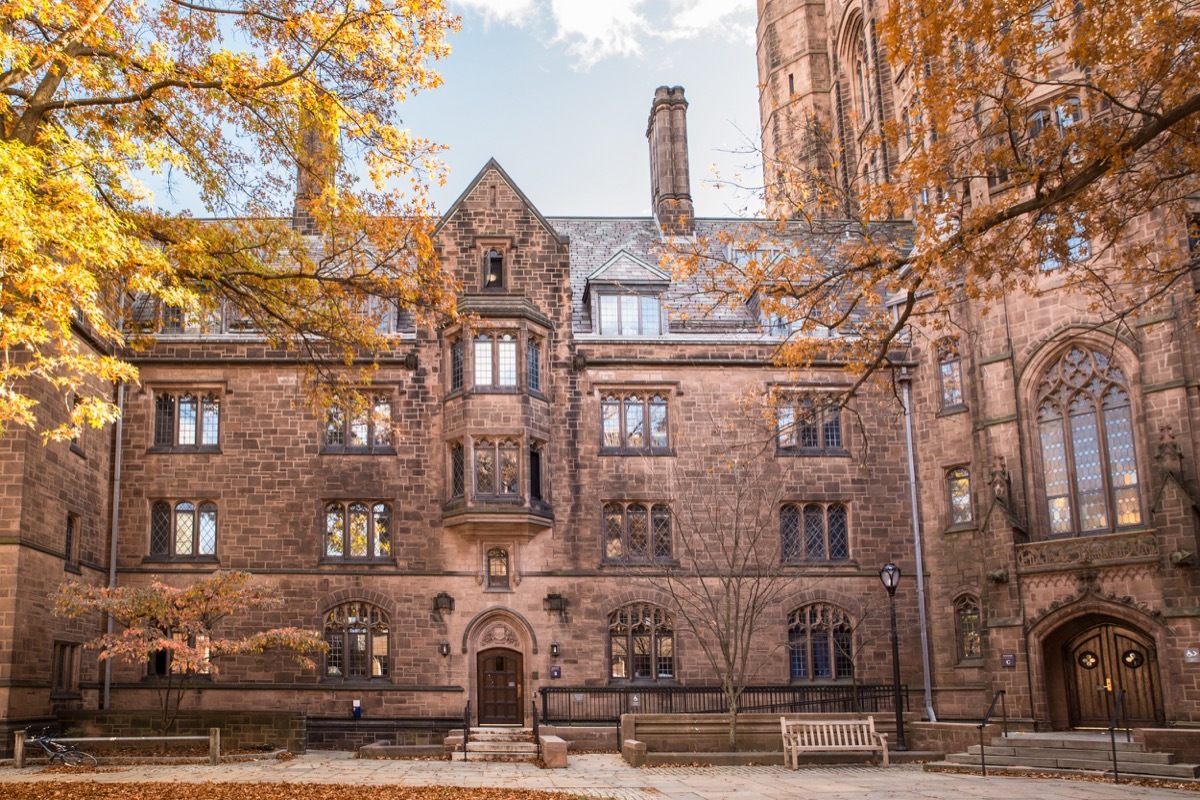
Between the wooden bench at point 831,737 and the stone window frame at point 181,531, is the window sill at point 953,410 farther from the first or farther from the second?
the stone window frame at point 181,531

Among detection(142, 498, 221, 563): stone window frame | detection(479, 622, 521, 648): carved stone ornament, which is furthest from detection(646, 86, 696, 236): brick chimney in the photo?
detection(142, 498, 221, 563): stone window frame

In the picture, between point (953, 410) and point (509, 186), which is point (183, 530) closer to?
point (509, 186)

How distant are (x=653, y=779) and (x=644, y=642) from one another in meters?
11.1

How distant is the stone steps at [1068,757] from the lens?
1977 cm

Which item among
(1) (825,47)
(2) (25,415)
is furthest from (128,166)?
(1) (825,47)

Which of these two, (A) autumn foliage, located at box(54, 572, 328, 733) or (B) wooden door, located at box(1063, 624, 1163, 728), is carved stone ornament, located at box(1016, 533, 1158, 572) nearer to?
(B) wooden door, located at box(1063, 624, 1163, 728)

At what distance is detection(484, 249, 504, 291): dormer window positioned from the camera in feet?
102

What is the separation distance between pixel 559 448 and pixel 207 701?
10.6 metres

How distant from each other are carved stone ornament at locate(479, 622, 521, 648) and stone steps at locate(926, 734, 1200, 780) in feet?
37.4

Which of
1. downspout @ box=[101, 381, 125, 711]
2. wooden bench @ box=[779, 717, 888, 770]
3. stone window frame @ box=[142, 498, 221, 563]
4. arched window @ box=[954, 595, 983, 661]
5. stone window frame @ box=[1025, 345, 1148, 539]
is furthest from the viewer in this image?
stone window frame @ box=[142, 498, 221, 563]

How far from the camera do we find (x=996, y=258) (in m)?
14.1

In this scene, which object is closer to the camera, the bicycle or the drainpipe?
the bicycle

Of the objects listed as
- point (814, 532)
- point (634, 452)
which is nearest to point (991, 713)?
point (814, 532)

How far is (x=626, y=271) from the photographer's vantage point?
32125 mm
